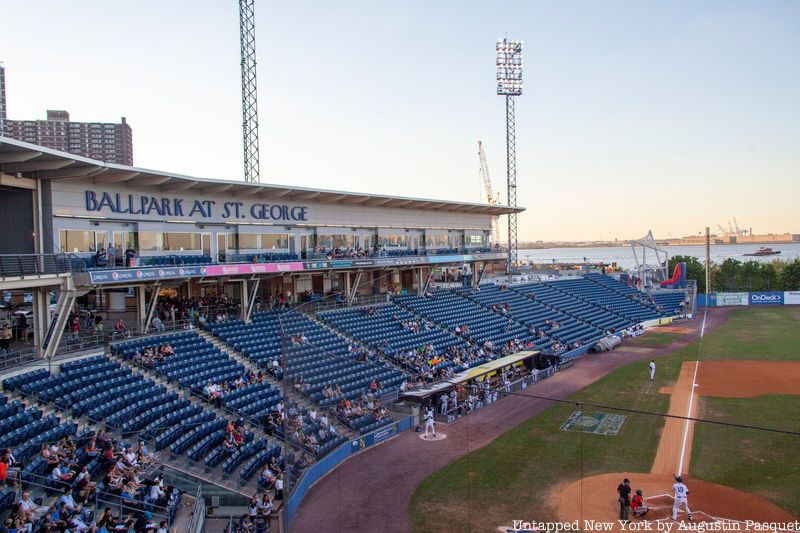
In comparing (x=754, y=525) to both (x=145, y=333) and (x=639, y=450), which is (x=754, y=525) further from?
(x=145, y=333)

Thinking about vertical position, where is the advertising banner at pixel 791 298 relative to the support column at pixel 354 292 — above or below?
below

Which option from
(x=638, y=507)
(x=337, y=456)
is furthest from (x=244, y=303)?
(x=638, y=507)

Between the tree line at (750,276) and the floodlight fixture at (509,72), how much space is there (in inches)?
1464

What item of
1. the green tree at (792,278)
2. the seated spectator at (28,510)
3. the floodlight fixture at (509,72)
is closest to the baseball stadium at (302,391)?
the seated spectator at (28,510)

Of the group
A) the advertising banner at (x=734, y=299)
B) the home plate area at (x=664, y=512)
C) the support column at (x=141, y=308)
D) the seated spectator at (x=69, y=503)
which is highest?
the support column at (x=141, y=308)

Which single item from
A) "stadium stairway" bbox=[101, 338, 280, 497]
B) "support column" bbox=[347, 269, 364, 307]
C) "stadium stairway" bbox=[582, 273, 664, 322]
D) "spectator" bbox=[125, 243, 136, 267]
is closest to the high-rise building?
"stadium stairway" bbox=[582, 273, 664, 322]

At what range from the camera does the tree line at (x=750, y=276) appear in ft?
230

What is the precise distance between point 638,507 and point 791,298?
61706 mm

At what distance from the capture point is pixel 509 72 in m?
57.5

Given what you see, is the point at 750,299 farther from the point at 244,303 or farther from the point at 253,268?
the point at 253,268

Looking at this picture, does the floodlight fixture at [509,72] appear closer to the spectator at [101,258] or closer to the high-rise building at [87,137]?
the spectator at [101,258]

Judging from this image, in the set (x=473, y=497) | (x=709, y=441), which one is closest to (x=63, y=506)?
(x=473, y=497)

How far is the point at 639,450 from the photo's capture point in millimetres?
20000

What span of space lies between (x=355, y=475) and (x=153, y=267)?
1135 centimetres
